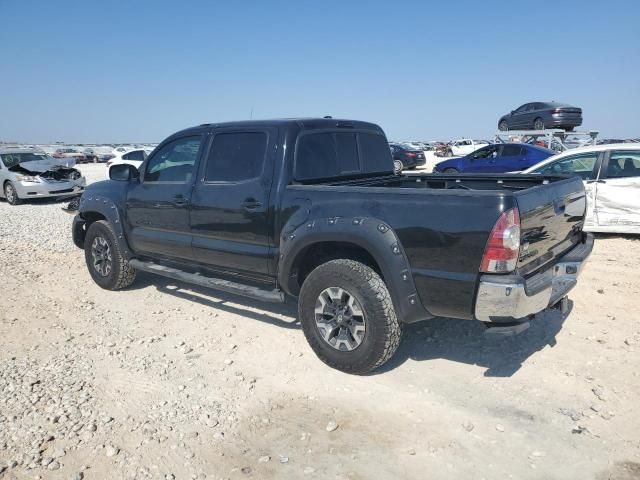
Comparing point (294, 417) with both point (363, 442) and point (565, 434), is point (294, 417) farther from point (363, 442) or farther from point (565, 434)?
point (565, 434)

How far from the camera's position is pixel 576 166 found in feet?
27.4

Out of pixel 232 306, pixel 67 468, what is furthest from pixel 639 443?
pixel 232 306

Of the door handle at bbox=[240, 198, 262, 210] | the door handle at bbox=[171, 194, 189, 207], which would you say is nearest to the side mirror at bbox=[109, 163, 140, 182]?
the door handle at bbox=[171, 194, 189, 207]

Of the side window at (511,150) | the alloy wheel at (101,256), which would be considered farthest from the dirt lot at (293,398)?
the side window at (511,150)

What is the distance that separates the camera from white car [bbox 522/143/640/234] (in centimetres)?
767

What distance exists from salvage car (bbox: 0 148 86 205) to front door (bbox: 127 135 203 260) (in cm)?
1090

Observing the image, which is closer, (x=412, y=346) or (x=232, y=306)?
(x=412, y=346)

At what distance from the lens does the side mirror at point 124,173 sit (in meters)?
5.37

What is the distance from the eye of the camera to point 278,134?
420cm

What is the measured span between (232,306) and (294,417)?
7.41ft

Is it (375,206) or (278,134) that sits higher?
(278,134)

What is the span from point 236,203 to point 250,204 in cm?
18

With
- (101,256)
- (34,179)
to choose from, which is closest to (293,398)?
(101,256)

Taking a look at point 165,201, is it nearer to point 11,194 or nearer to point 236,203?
point 236,203
